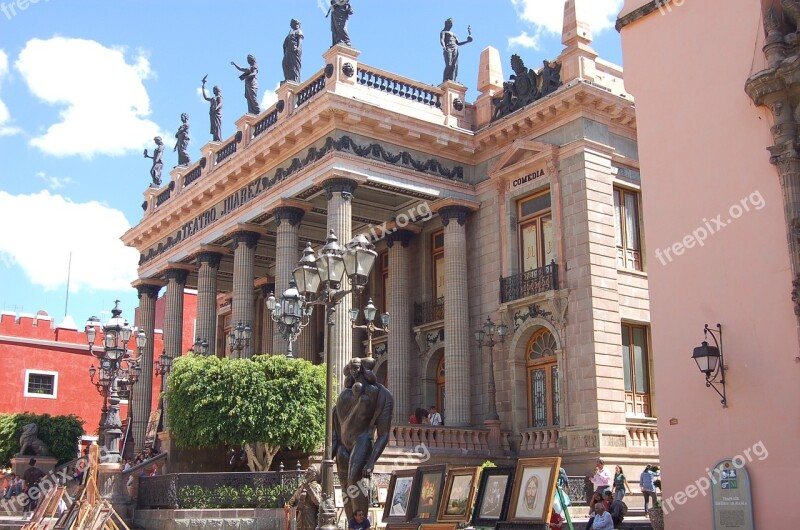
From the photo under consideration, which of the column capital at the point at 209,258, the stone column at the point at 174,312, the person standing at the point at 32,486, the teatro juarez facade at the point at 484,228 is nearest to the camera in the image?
the teatro juarez facade at the point at 484,228

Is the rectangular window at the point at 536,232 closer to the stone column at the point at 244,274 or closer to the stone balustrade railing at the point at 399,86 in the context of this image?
the stone balustrade railing at the point at 399,86

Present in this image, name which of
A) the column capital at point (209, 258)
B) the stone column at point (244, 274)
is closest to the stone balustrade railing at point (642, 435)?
the stone column at point (244, 274)

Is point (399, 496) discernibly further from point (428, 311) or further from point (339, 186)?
point (428, 311)

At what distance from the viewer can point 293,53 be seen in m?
29.6

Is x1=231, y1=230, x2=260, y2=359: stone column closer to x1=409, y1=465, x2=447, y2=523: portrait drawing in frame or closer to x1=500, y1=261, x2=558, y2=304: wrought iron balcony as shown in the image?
x1=500, y1=261, x2=558, y2=304: wrought iron balcony

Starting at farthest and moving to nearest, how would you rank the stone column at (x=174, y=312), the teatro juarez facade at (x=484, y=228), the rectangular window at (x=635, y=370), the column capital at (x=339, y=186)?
1. the stone column at (x=174, y=312)
2. the column capital at (x=339, y=186)
3. the rectangular window at (x=635, y=370)
4. the teatro juarez facade at (x=484, y=228)

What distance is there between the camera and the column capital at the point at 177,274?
3659 centimetres

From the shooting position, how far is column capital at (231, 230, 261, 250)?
30.8 metres

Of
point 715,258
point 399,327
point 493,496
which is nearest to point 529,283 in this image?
point 399,327

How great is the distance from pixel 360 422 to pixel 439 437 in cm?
1340

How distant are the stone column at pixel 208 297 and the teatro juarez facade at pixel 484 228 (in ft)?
7.20

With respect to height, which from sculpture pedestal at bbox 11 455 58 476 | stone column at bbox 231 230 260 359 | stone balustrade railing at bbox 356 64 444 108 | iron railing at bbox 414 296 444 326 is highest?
stone balustrade railing at bbox 356 64 444 108

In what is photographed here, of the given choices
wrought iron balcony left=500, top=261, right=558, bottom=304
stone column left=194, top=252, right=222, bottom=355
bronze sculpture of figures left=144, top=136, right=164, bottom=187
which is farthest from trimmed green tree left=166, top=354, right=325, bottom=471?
bronze sculpture of figures left=144, top=136, right=164, bottom=187

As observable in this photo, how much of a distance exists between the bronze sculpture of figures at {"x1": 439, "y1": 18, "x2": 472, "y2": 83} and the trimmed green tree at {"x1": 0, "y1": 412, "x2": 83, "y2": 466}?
18.0 m
